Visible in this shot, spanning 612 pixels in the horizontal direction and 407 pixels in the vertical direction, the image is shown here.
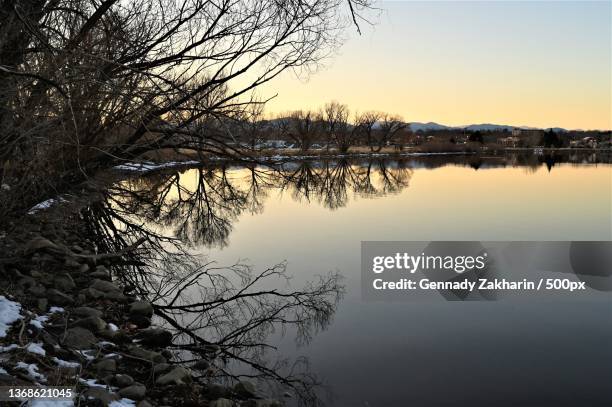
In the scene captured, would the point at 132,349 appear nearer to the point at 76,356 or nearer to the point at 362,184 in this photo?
the point at 76,356

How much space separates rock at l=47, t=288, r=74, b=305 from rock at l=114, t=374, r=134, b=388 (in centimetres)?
201

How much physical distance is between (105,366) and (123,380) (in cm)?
29

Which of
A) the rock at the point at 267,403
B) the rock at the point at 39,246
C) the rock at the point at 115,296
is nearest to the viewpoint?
the rock at the point at 267,403

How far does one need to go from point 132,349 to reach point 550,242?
34.9ft

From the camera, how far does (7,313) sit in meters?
4.89

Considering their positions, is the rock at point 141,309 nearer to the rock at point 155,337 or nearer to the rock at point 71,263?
the rock at point 155,337

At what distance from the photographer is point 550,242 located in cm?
1261

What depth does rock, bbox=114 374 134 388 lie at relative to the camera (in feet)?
14.2

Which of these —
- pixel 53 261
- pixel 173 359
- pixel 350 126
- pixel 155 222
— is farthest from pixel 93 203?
pixel 350 126

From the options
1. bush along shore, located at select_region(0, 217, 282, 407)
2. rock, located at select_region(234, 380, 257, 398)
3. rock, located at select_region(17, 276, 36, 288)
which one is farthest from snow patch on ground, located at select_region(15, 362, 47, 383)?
rock, located at select_region(17, 276, 36, 288)

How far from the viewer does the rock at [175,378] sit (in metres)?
4.53

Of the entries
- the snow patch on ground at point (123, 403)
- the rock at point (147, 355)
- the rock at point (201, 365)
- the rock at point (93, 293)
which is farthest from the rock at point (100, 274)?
the snow patch on ground at point (123, 403)

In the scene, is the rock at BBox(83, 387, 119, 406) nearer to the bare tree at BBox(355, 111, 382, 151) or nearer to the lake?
the lake

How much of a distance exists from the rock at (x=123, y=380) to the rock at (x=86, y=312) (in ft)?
4.76
